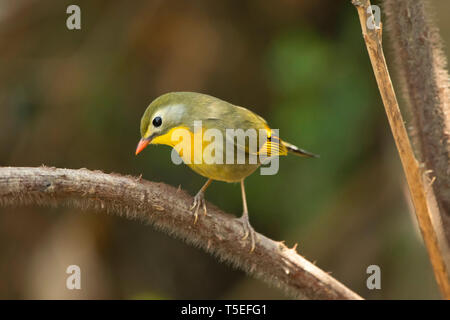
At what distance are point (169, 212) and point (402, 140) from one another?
1.01 metres

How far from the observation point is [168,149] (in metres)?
5.46

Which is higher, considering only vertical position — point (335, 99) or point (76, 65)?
point (76, 65)

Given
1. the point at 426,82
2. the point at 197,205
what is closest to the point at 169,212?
the point at 197,205

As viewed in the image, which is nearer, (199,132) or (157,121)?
(157,121)

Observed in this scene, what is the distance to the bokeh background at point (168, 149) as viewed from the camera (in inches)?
207

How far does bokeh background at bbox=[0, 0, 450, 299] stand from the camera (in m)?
5.27

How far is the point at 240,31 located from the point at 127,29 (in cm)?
119

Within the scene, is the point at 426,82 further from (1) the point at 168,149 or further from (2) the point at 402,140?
(1) the point at 168,149

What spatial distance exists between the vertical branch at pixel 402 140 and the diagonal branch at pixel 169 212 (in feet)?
1.29

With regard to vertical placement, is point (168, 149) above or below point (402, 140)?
above

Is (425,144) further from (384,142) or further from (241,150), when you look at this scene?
(384,142)

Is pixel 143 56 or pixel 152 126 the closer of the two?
pixel 152 126

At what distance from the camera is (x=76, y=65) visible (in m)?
5.58

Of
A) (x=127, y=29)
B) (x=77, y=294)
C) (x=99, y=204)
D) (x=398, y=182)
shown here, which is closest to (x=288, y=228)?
(x=398, y=182)
